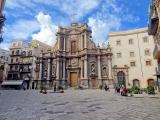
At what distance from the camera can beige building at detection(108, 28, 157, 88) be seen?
25.7 metres

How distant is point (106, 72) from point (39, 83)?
1639cm

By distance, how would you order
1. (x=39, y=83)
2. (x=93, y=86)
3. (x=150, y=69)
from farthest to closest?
(x=39, y=83) → (x=93, y=86) → (x=150, y=69)

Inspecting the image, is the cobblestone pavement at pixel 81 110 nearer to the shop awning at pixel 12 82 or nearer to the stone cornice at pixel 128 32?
the stone cornice at pixel 128 32

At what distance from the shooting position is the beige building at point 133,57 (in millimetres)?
25719

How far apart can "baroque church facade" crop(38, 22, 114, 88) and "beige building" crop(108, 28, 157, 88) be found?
6.14 ft

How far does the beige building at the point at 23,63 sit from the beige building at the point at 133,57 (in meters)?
21.9

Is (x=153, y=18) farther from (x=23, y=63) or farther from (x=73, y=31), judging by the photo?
(x=23, y=63)

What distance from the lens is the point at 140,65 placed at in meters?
26.3

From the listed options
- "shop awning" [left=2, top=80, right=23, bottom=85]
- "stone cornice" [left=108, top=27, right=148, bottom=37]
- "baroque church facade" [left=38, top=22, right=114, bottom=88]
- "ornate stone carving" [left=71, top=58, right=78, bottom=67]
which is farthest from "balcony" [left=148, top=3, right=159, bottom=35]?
"shop awning" [left=2, top=80, right=23, bottom=85]

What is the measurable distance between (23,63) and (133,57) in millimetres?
30272

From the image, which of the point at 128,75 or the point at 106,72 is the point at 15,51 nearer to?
the point at 106,72

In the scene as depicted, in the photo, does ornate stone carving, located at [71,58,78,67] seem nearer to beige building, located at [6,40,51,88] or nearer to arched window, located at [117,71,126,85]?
arched window, located at [117,71,126,85]

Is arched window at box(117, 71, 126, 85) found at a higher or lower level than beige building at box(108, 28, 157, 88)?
lower

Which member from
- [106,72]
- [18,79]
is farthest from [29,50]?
[106,72]
